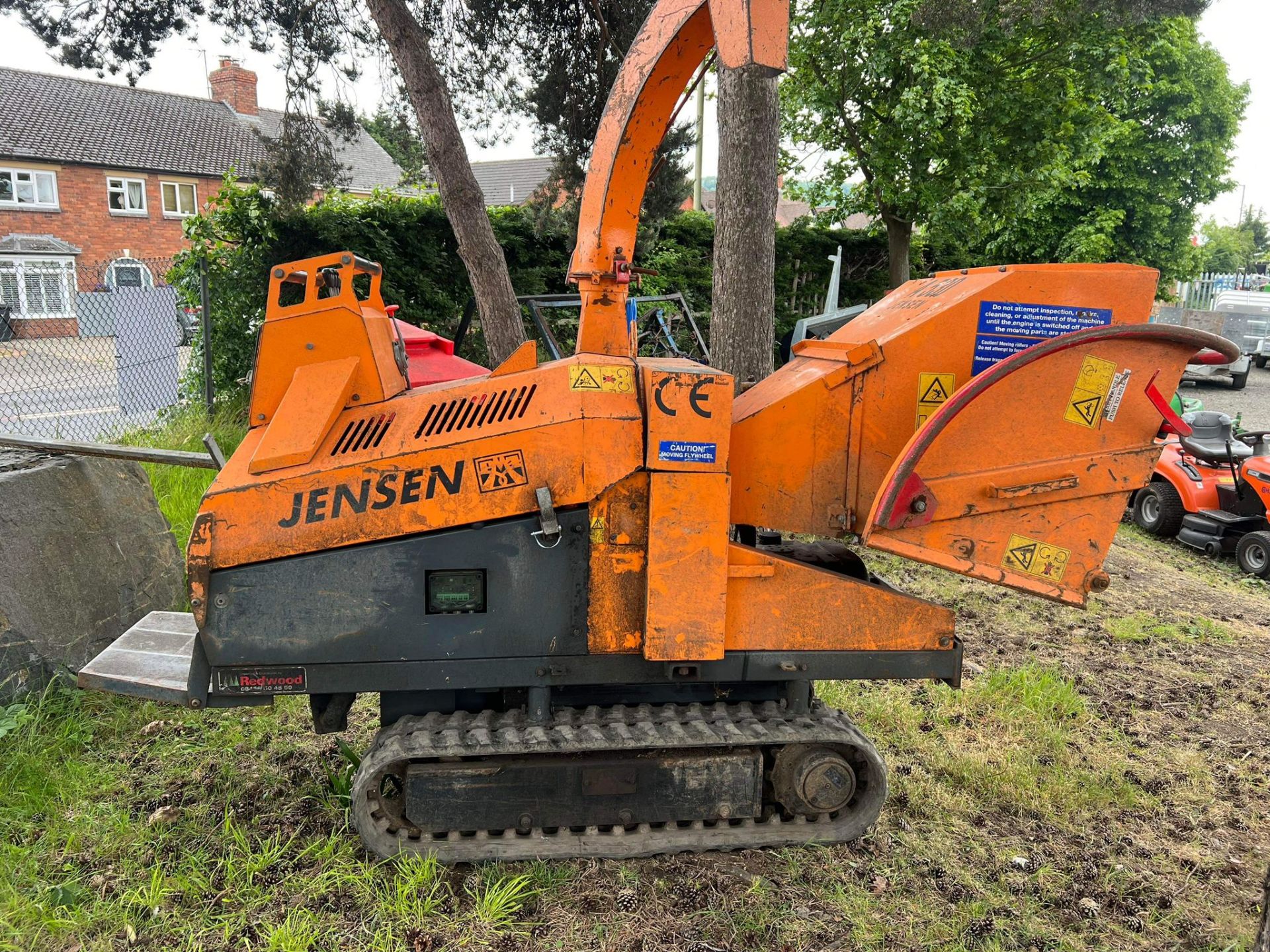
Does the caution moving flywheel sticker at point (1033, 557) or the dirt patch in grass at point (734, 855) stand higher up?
the caution moving flywheel sticker at point (1033, 557)

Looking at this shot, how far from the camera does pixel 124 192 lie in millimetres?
29578

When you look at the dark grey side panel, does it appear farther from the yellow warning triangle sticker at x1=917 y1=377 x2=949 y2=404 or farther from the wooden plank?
the yellow warning triangle sticker at x1=917 y1=377 x2=949 y2=404

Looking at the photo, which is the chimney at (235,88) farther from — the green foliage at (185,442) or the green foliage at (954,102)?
the green foliage at (185,442)

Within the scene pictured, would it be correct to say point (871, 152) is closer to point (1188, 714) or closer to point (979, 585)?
point (979, 585)

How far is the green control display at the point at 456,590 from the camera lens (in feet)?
10.2

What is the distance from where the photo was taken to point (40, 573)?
4.15m

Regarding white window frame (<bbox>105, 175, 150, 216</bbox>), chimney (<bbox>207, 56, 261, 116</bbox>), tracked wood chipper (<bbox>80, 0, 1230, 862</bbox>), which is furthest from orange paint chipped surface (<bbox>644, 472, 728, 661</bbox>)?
chimney (<bbox>207, 56, 261, 116</bbox>)

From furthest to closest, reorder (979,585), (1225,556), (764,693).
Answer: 1. (1225,556)
2. (979,585)
3. (764,693)

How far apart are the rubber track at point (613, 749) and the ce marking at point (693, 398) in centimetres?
113

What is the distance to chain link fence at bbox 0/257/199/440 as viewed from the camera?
23.6ft

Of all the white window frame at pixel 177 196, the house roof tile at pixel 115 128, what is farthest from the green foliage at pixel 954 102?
the white window frame at pixel 177 196

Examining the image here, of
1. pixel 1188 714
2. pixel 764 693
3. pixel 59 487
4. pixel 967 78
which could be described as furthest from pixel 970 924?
pixel 967 78

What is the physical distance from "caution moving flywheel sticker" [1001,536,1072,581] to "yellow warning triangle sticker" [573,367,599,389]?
161 cm

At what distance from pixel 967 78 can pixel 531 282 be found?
6.94m
